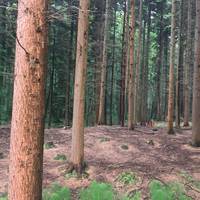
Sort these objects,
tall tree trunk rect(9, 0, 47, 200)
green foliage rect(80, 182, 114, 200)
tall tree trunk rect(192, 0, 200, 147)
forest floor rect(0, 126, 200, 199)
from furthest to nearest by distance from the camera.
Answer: tall tree trunk rect(192, 0, 200, 147) < forest floor rect(0, 126, 200, 199) < green foliage rect(80, 182, 114, 200) < tall tree trunk rect(9, 0, 47, 200)

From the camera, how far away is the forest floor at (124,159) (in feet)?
35.4

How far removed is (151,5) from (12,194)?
31415 mm

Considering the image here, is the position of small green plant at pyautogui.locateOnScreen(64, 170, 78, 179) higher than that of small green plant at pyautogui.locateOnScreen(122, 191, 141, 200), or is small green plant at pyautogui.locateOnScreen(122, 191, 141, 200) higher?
small green plant at pyautogui.locateOnScreen(64, 170, 78, 179)

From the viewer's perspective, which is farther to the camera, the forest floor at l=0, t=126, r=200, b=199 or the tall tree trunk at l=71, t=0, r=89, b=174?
the tall tree trunk at l=71, t=0, r=89, b=174

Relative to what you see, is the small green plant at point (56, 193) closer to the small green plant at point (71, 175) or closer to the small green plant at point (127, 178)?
the small green plant at point (71, 175)

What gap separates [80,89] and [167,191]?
3.53 meters

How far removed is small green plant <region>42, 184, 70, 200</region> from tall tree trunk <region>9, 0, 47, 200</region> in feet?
13.6

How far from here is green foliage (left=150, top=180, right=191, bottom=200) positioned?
944 centimetres

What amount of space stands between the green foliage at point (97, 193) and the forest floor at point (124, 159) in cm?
66

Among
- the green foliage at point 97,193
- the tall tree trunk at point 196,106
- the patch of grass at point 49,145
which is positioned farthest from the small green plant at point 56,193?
the tall tree trunk at point 196,106

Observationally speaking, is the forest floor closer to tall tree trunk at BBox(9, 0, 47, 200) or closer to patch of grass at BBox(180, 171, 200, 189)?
patch of grass at BBox(180, 171, 200, 189)

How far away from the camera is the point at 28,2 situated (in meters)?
5.16

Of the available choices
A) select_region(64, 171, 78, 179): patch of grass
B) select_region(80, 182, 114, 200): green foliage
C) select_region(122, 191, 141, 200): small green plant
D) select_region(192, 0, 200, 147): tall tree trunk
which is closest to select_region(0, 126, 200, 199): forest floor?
select_region(64, 171, 78, 179): patch of grass

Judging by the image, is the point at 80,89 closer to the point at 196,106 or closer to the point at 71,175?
the point at 71,175
